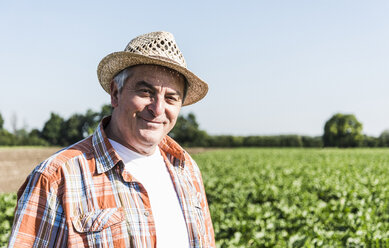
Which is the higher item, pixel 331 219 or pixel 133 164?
pixel 133 164

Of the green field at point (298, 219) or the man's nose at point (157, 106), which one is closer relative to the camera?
the man's nose at point (157, 106)

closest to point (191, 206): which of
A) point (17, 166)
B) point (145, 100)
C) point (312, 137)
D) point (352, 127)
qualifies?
point (145, 100)

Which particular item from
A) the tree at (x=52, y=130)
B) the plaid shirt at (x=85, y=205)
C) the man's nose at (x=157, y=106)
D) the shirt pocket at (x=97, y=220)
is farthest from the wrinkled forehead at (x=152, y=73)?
the tree at (x=52, y=130)

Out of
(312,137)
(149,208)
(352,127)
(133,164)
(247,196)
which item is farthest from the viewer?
(352,127)

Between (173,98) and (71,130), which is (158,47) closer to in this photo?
(173,98)

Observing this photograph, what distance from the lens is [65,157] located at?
1.83 meters

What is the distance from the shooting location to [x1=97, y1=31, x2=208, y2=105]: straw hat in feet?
6.61

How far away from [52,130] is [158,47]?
221 feet

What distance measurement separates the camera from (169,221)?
2.04 metres

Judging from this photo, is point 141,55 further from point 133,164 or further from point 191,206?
point 191,206

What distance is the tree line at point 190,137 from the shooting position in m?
60.2

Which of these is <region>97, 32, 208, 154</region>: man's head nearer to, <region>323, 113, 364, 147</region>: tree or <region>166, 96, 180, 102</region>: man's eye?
<region>166, 96, 180, 102</region>: man's eye

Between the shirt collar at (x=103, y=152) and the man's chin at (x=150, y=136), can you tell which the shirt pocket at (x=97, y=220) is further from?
the man's chin at (x=150, y=136)

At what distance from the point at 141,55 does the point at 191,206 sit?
38.6 inches
